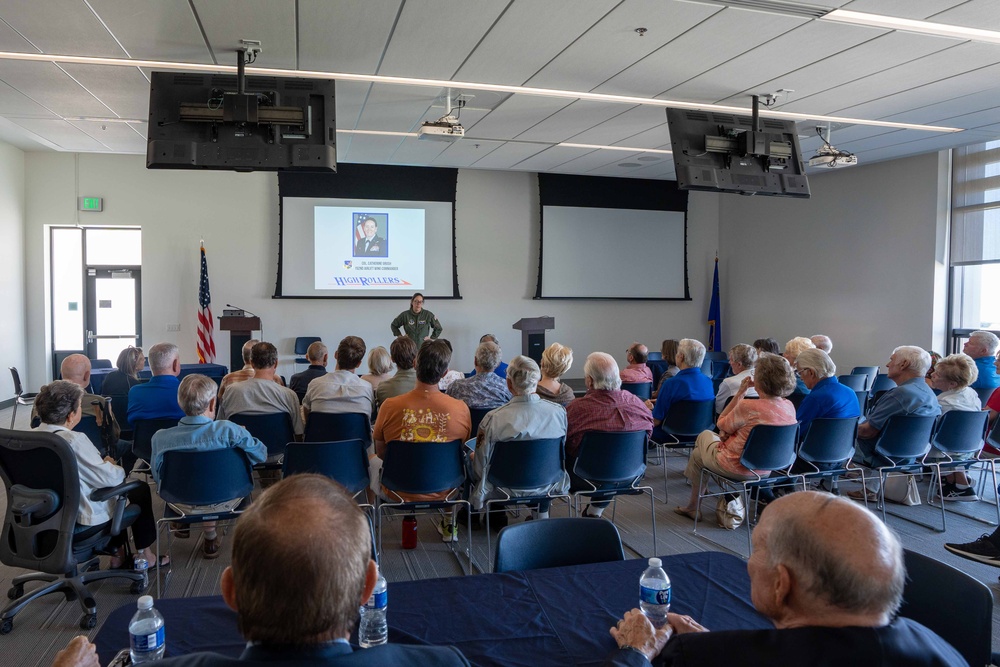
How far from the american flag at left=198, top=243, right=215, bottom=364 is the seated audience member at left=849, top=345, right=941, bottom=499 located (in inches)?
335

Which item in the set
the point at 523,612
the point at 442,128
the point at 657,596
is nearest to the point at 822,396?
the point at 657,596

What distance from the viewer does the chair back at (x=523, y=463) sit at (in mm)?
3754

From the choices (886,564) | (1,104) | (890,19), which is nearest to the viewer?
(886,564)

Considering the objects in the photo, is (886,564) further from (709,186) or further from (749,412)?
(709,186)

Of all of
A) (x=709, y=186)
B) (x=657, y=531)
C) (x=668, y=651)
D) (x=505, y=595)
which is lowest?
(x=657, y=531)

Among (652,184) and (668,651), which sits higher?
(652,184)

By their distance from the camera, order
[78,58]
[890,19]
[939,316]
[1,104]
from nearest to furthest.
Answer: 1. [890,19]
2. [78,58]
3. [1,104]
4. [939,316]

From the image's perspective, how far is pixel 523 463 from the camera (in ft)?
12.4

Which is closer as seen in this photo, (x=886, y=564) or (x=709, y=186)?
(x=886, y=564)

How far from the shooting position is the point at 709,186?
5977mm

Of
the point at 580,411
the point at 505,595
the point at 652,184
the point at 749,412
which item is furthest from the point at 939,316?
the point at 505,595

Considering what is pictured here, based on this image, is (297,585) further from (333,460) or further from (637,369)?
(637,369)

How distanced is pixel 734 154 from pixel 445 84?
2.72 meters

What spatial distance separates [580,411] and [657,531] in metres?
1.11
